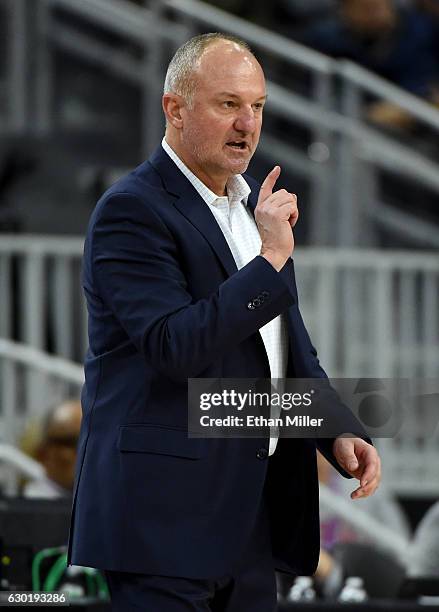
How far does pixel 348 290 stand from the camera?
20.7 feet

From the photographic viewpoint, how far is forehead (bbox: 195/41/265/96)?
243cm

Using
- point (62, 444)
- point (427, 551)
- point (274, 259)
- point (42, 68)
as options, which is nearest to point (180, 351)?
point (274, 259)

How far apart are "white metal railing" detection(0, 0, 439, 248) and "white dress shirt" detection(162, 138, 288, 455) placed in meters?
4.12

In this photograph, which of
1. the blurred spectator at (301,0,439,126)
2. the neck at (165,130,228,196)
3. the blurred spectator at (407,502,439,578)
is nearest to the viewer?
the neck at (165,130,228,196)

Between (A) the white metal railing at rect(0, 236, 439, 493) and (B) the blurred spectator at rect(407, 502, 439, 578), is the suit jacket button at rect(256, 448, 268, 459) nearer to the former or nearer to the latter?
(B) the blurred spectator at rect(407, 502, 439, 578)

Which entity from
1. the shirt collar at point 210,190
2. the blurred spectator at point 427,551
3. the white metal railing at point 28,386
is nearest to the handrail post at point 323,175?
the white metal railing at point 28,386

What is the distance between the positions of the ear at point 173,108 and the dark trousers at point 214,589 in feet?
2.36

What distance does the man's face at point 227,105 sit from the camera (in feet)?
7.98

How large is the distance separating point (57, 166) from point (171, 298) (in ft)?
17.1

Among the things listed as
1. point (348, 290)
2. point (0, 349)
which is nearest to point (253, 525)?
point (0, 349)

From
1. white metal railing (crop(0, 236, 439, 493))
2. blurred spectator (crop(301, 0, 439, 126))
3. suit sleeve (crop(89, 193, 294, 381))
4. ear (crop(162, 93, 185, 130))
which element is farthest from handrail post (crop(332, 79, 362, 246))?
suit sleeve (crop(89, 193, 294, 381))

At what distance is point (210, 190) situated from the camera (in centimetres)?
255

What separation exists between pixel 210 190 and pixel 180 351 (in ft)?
1.21

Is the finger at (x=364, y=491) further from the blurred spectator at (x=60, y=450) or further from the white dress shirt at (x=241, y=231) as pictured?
the blurred spectator at (x=60, y=450)
